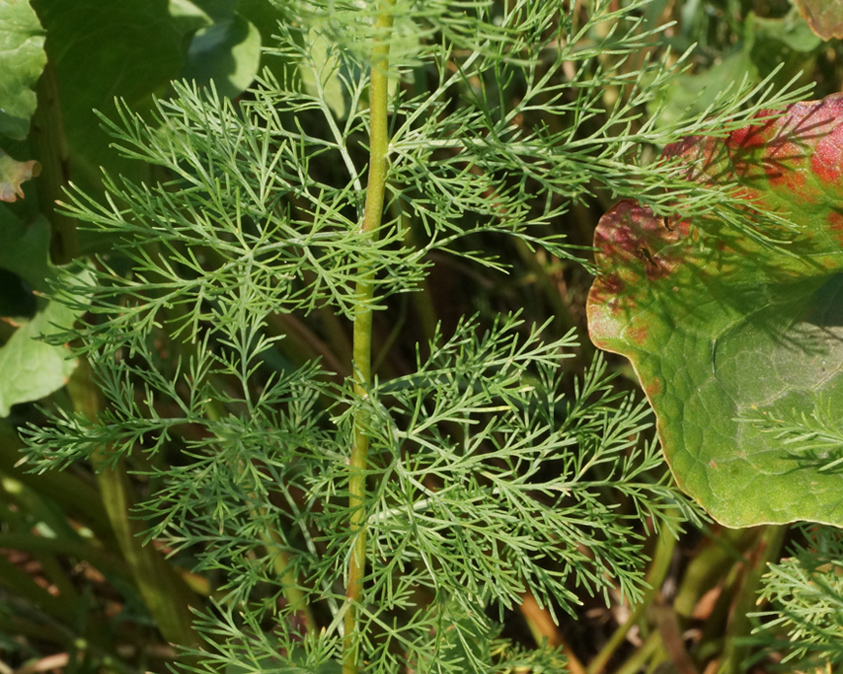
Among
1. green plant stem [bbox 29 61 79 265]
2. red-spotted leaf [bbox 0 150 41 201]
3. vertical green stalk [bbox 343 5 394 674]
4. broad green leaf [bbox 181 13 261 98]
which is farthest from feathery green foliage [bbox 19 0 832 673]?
broad green leaf [bbox 181 13 261 98]

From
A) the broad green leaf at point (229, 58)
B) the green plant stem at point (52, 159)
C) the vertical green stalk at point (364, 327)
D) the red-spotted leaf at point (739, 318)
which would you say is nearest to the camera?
the vertical green stalk at point (364, 327)

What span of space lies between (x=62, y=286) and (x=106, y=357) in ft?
0.25

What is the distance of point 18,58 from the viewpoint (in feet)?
2.42

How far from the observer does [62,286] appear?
0.57 m

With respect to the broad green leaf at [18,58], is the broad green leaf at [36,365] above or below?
below

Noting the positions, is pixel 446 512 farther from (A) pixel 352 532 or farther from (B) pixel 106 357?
(B) pixel 106 357

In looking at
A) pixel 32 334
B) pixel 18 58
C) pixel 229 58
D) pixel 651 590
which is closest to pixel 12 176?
pixel 18 58

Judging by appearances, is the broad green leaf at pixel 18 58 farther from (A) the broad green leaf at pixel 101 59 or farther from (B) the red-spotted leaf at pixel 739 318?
(B) the red-spotted leaf at pixel 739 318

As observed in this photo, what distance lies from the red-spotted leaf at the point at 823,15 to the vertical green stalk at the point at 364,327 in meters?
0.42

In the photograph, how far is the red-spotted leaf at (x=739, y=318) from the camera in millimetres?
697

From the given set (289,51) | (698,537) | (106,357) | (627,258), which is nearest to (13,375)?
(106,357)

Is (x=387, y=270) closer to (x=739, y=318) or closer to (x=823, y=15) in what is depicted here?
(x=739, y=318)

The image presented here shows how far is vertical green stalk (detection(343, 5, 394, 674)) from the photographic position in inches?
20.4

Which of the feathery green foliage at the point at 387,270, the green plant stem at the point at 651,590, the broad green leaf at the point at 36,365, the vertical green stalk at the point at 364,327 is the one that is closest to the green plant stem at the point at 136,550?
the broad green leaf at the point at 36,365
